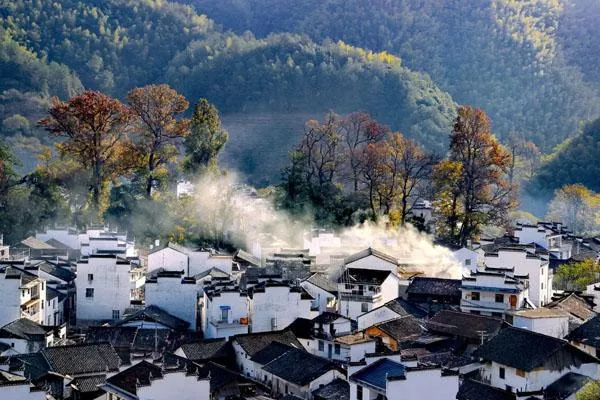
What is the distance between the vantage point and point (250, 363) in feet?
86.1

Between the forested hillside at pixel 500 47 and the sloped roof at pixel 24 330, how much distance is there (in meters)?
42.4

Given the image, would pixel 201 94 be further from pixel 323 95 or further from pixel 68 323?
pixel 68 323

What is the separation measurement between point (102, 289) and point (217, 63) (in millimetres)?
37881

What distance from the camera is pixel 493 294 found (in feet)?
97.2

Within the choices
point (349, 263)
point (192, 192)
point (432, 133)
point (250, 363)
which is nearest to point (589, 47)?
point (432, 133)

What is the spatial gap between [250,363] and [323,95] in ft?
123

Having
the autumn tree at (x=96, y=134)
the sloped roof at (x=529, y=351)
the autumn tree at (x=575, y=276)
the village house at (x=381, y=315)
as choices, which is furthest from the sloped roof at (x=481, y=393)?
the autumn tree at (x=96, y=134)

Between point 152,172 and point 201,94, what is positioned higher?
point 201,94

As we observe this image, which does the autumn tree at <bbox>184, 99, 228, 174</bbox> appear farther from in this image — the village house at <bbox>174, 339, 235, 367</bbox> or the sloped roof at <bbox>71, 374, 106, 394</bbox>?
the sloped roof at <bbox>71, 374, 106, 394</bbox>

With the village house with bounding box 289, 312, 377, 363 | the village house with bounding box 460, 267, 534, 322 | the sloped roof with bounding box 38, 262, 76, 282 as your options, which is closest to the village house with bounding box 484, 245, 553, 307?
the village house with bounding box 460, 267, 534, 322

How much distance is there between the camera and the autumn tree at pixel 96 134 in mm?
39625

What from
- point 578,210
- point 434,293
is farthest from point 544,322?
point 578,210

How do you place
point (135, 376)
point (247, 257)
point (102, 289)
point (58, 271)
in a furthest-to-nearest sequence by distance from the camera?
1. point (247, 257)
2. point (58, 271)
3. point (102, 289)
4. point (135, 376)

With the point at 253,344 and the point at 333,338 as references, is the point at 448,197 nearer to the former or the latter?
the point at 333,338
